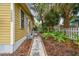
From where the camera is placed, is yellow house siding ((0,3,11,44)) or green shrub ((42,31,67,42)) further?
green shrub ((42,31,67,42))

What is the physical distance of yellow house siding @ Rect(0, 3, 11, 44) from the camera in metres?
4.80

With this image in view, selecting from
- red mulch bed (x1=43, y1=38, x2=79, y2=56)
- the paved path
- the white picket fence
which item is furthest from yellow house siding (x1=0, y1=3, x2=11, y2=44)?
the white picket fence

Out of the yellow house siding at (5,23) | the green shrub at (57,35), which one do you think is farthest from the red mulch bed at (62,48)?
the yellow house siding at (5,23)

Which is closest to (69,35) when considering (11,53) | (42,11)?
(42,11)

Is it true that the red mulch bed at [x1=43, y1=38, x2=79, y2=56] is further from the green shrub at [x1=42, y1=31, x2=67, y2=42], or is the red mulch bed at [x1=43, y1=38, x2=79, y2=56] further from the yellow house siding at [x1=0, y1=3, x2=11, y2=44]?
the yellow house siding at [x1=0, y1=3, x2=11, y2=44]

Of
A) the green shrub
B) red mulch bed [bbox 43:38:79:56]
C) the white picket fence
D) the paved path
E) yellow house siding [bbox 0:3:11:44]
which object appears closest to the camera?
yellow house siding [bbox 0:3:11:44]

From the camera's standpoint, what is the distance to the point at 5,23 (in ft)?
15.8

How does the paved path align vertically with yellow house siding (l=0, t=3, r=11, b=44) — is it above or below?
below

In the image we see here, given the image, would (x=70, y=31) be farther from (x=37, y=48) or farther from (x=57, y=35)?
(x=37, y=48)

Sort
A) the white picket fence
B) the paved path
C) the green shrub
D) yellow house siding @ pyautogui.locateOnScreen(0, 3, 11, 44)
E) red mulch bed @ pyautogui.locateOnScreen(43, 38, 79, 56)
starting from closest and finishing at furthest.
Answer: yellow house siding @ pyautogui.locateOnScreen(0, 3, 11, 44), red mulch bed @ pyautogui.locateOnScreen(43, 38, 79, 56), the paved path, the white picket fence, the green shrub

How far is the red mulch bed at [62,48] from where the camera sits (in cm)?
515

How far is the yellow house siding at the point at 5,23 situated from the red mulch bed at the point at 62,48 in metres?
1.18

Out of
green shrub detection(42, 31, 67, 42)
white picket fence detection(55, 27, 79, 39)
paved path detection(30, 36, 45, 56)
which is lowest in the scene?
paved path detection(30, 36, 45, 56)

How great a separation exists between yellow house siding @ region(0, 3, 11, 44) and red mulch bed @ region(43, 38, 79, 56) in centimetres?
118
